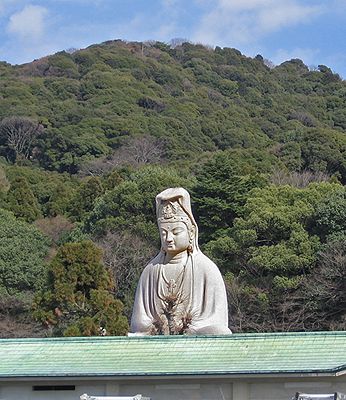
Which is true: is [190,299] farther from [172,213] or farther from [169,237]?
[172,213]

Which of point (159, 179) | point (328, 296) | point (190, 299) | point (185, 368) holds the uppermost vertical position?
point (159, 179)

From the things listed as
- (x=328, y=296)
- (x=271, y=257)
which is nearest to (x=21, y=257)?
(x=271, y=257)

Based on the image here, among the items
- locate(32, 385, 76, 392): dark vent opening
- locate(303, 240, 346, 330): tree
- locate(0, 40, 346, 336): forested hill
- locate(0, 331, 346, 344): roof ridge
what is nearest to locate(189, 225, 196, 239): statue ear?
locate(0, 331, 346, 344): roof ridge

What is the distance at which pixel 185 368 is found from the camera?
1349cm

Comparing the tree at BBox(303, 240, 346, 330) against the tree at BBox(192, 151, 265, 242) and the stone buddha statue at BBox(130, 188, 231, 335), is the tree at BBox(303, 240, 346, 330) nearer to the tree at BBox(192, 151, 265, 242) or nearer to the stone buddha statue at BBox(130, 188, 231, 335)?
the tree at BBox(192, 151, 265, 242)

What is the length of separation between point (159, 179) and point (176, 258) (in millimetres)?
22689

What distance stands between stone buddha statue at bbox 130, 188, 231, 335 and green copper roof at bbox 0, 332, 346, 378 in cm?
253

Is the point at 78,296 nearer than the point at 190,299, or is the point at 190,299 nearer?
the point at 190,299

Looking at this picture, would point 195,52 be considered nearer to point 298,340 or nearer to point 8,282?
point 8,282

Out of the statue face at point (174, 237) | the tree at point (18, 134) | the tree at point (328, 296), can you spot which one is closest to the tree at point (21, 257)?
the tree at point (328, 296)

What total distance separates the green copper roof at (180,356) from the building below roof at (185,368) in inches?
0.5

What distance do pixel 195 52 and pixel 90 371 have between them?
8563 centimetres

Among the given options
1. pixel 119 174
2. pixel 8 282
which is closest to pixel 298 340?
pixel 8 282

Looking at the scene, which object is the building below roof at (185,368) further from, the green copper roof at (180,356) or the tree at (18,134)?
the tree at (18,134)
